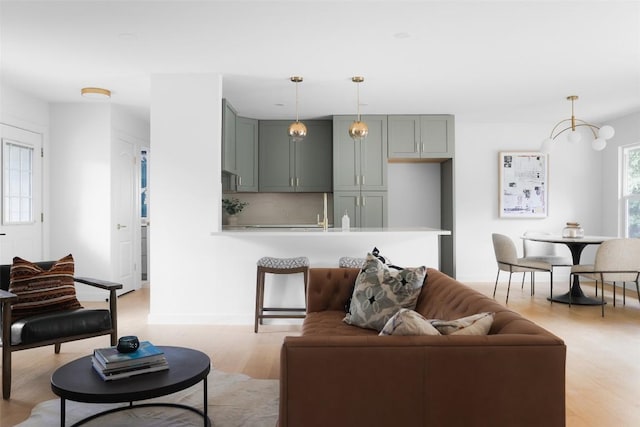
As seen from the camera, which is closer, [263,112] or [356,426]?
[356,426]

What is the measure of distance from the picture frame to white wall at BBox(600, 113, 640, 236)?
867 mm

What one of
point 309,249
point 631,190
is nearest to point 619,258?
point 631,190

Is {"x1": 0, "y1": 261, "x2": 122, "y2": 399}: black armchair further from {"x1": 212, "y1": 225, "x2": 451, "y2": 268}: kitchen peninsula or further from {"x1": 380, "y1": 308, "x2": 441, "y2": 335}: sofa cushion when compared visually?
{"x1": 380, "y1": 308, "x2": 441, "y2": 335}: sofa cushion

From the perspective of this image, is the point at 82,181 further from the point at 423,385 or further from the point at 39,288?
the point at 423,385

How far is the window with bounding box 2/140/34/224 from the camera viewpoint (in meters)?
5.19

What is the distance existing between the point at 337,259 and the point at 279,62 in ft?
6.45

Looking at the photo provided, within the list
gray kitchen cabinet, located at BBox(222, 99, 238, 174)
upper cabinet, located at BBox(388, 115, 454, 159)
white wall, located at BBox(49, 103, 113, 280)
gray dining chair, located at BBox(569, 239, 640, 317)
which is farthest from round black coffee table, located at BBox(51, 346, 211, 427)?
upper cabinet, located at BBox(388, 115, 454, 159)

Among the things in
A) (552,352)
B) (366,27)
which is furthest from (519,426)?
(366,27)

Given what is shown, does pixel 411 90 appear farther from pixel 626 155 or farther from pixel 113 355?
pixel 113 355

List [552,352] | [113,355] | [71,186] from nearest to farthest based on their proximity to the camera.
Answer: [552,352]
[113,355]
[71,186]

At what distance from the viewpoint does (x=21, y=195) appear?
→ 5.49m

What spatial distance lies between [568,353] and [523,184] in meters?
4.18

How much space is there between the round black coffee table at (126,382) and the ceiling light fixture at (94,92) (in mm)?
3807

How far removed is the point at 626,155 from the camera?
22.9 feet
